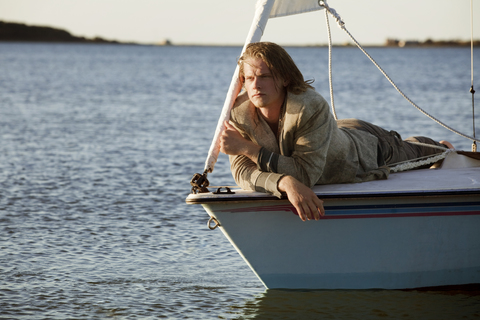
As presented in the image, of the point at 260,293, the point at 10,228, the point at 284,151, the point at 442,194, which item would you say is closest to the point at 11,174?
the point at 10,228

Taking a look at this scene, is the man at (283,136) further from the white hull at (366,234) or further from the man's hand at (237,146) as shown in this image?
the white hull at (366,234)

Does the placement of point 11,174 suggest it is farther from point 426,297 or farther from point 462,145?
point 462,145

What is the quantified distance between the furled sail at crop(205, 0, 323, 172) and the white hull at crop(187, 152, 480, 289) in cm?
43

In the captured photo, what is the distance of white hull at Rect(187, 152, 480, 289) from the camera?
427cm

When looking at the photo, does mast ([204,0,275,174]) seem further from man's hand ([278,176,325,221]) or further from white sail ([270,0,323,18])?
man's hand ([278,176,325,221])

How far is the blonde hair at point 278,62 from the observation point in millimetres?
4016

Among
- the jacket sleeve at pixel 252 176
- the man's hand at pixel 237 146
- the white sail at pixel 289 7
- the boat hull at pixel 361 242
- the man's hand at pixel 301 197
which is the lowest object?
the boat hull at pixel 361 242

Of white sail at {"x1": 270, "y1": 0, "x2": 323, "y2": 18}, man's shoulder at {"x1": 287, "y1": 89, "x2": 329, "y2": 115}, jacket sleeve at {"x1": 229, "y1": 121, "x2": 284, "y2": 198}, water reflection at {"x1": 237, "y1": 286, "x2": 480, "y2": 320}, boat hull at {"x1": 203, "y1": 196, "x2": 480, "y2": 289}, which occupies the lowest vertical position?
water reflection at {"x1": 237, "y1": 286, "x2": 480, "y2": 320}

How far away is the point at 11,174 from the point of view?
Result: 9.98m

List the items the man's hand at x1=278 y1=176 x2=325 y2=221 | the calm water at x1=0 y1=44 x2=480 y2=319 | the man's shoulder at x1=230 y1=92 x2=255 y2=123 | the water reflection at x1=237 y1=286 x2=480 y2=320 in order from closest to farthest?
the man's hand at x1=278 y1=176 x2=325 y2=221
the man's shoulder at x1=230 y1=92 x2=255 y2=123
the water reflection at x1=237 y1=286 x2=480 y2=320
the calm water at x1=0 y1=44 x2=480 y2=319

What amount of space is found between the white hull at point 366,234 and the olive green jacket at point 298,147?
0.38ft

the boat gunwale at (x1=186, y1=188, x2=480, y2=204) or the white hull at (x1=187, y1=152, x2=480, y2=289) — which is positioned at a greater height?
the boat gunwale at (x1=186, y1=188, x2=480, y2=204)

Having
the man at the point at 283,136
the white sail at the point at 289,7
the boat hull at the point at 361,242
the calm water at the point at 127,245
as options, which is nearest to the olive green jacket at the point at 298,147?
the man at the point at 283,136

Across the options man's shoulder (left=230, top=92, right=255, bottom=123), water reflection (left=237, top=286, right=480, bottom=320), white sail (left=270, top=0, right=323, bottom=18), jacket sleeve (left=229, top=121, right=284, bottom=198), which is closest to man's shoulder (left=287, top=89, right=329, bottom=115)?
man's shoulder (left=230, top=92, right=255, bottom=123)
